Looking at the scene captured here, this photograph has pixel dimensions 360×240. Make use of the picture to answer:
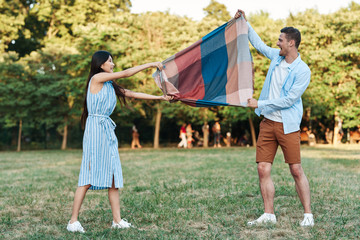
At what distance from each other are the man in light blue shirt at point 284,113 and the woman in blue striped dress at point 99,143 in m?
1.58

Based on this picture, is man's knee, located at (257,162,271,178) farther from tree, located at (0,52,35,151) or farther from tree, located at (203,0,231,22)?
tree, located at (203,0,231,22)

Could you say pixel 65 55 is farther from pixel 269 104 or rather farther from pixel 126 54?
pixel 269 104

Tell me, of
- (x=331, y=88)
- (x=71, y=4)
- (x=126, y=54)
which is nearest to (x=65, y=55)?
(x=126, y=54)

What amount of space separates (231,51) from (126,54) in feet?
67.0

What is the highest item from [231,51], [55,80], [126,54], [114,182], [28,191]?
[126,54]

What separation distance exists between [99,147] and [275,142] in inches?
86.0

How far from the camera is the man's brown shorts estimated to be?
4.93 metres

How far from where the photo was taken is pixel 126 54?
2545 centimetres

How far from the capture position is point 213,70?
5.80m

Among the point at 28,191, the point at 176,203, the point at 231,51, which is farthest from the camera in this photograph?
the point at 28,191

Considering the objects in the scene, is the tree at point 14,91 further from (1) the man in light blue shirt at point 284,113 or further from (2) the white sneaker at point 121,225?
(1) the man in light blue shirt at point 284,113

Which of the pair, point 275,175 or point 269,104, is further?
point 275,175

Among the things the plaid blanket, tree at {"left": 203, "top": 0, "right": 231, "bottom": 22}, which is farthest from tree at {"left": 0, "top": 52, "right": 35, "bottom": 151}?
tree at {"left": 203, "top": 0, "right": 231, "bottom": 22}

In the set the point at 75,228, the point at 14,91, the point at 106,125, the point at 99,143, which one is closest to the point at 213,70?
the point at 106,125
